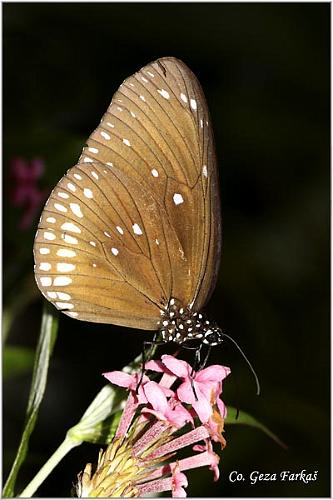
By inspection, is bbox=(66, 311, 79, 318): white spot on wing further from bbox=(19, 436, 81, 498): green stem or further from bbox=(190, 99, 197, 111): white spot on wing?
bbox=(190, 99, 197, 111): white spot on wing

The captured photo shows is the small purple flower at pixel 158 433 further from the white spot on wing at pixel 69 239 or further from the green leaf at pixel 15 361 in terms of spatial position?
the green leaf at pixel 15 361

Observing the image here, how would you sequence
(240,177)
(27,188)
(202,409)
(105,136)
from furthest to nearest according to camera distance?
(240,177) → (27,188) → (105,136) → (202,409)

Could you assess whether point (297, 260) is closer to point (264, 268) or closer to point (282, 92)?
point (264, 268)

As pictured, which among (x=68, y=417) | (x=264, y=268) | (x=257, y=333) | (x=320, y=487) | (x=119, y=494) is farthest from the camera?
(x=264, y=268)

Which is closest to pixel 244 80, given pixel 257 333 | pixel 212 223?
pixel 257 333

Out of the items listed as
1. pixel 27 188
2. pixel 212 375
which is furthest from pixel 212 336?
pixel 27 188

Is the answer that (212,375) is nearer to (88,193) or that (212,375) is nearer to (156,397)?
(156,397)

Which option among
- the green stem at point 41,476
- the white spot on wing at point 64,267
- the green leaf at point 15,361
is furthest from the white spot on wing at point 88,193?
the green leaf at point 15,361
